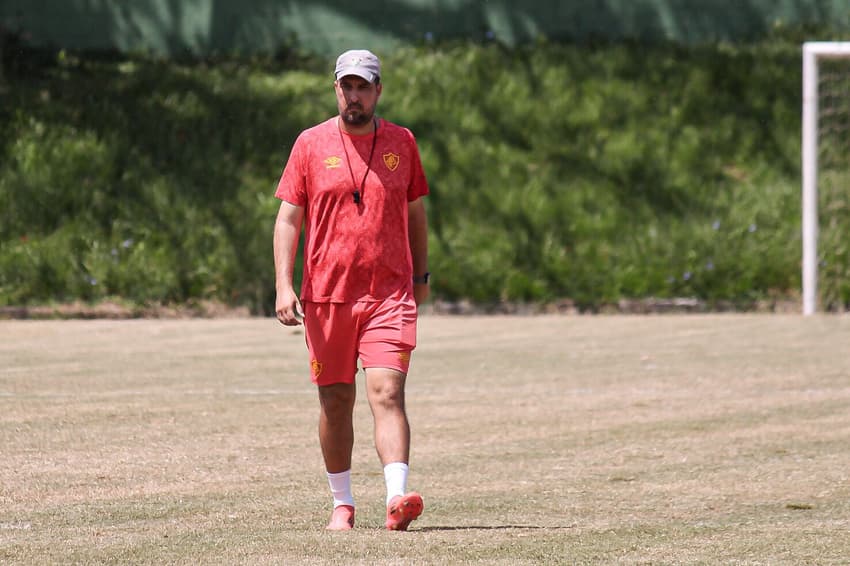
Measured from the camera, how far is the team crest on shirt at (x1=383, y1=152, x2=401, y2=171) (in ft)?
22.9

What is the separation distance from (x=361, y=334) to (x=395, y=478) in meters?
0.61

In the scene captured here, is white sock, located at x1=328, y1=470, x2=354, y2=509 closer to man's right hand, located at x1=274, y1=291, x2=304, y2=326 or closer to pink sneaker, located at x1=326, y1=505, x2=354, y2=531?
pink sneaker, located at x1=326, y1=505, x2=354, y2=531

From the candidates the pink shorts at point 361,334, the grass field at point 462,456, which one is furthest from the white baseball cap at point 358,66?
the grass field at point 462,456

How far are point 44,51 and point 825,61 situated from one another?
13.5 meters

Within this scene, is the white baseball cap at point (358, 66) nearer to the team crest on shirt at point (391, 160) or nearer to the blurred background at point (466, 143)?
the team crest on shirt at point (391, 160)

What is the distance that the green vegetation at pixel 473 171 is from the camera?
2383 cm

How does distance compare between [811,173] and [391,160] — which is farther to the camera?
[811,173]

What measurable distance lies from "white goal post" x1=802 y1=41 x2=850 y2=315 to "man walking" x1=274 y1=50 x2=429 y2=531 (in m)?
15.8

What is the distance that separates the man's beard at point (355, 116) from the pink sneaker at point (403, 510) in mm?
1498

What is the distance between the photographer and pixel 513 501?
7.98 m

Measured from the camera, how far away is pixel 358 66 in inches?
270

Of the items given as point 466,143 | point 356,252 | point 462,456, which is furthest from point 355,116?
point 466,143

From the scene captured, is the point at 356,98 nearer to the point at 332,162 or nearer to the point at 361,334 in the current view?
the point at 332,162

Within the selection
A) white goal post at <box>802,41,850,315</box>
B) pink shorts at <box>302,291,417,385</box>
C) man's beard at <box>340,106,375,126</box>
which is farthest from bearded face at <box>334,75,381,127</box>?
white goal post at <box>802,41,850,315</box>
